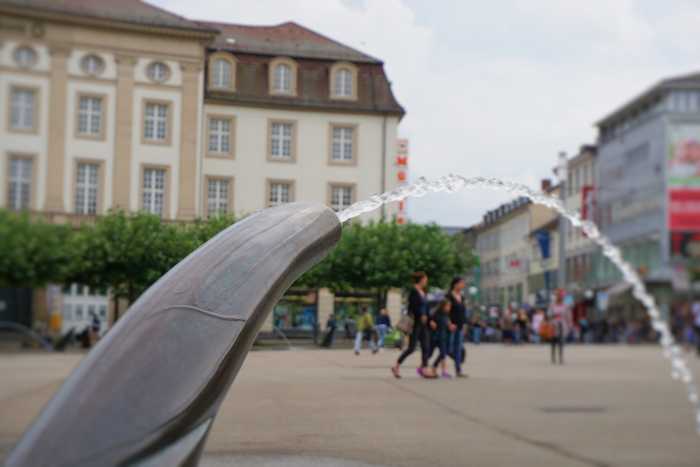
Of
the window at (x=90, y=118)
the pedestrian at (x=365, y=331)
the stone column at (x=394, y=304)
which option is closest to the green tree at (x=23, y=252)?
the pedestrian at (x=365, y=331)

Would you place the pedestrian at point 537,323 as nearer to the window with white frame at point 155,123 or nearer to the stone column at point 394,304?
the stone column at point 394,304

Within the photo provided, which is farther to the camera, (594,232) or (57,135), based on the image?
(57,135)

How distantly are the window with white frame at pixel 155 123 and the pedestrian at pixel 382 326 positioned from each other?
4608mm

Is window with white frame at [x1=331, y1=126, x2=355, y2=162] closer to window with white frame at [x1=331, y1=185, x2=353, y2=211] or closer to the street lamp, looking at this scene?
window with white frame at [x1=331, y1=185, x2=353, y2=211]

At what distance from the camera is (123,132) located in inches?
399

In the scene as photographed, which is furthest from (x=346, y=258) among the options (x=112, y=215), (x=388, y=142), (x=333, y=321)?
(x=112, y=215)

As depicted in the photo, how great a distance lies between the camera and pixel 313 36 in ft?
29.6

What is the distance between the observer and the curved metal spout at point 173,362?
207 centimetres

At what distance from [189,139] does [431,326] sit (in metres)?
4.98

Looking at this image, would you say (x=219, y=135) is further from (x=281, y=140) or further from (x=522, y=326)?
(x=522, y=326)

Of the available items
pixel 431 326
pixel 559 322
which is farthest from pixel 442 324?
pixel 559 322

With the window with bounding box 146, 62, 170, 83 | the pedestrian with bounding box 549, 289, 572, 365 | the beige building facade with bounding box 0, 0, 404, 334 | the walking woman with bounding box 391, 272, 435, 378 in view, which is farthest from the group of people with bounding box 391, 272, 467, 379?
the window with bounding box 146, 62, 170, 83

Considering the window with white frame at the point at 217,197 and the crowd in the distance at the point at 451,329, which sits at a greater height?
the window with white frame at the point at 217,197

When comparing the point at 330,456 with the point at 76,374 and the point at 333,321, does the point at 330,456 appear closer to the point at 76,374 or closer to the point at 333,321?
the point at 333,321
